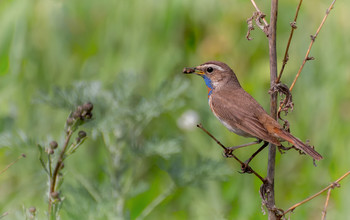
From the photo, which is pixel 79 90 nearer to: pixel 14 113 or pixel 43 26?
pixel 14 113

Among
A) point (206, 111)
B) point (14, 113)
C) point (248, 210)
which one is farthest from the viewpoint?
point (206, 111)

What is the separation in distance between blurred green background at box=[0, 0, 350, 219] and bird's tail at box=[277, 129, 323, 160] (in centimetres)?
137

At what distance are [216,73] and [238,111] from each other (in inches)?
18.9

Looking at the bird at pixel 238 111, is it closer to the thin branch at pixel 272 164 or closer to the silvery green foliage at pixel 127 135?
the thin branch at pixel 272 164

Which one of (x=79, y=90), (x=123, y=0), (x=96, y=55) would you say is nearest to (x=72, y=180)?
(x=79, y=90)

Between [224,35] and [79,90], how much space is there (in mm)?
2135

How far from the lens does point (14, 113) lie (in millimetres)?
4848

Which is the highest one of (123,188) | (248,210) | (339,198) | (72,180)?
(72,180)

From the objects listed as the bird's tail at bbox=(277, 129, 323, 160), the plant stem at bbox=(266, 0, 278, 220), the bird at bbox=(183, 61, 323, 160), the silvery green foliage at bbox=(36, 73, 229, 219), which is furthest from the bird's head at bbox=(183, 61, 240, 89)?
the plant stem at bbox=(266, 0, 278, 220)

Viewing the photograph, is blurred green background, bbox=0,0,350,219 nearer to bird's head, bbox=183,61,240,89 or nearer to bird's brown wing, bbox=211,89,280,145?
bird's head, bbox=183,61,240,89

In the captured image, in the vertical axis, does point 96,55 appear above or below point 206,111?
above

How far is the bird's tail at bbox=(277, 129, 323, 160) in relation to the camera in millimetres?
2717

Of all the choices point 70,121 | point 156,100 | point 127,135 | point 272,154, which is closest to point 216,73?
point 156,100

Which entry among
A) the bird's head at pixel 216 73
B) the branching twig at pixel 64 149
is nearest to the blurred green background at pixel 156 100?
the bird's head at pixel 216 73
